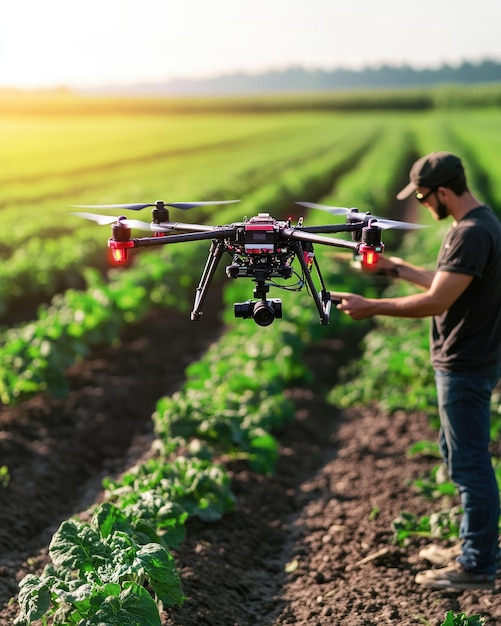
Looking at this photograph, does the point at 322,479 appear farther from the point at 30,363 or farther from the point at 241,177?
the point at 241,177

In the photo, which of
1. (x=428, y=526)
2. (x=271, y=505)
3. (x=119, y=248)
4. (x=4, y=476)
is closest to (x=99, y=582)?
(x=119, y=248)

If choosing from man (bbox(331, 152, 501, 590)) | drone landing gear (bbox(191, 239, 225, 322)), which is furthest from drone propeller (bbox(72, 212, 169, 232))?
man (bbox(331, 152, 501, 590))

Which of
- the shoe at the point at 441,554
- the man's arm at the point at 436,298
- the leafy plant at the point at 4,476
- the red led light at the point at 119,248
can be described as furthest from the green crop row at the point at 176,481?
the red led light at the point at 119,248

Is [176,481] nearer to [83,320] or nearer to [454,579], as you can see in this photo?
[454,579]

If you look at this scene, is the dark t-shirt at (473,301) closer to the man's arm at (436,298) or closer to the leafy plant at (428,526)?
the man's arm at (436,298)

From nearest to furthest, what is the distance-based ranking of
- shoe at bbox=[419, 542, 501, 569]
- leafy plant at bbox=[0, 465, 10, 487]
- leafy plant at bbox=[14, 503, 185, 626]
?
leafy plant at bbox=[14, 503, 185, 626] < shoe at bbox=[419, 542, 501, 569] < leafy plant at bbox=[0, 465, 10, 487]

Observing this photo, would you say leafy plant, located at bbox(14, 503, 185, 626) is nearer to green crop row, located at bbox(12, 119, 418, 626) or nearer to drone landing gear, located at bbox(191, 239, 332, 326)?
green crop row, located at bbox(12, 119, 418, 626)

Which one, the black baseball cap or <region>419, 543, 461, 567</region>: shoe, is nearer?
the black baseball cap
